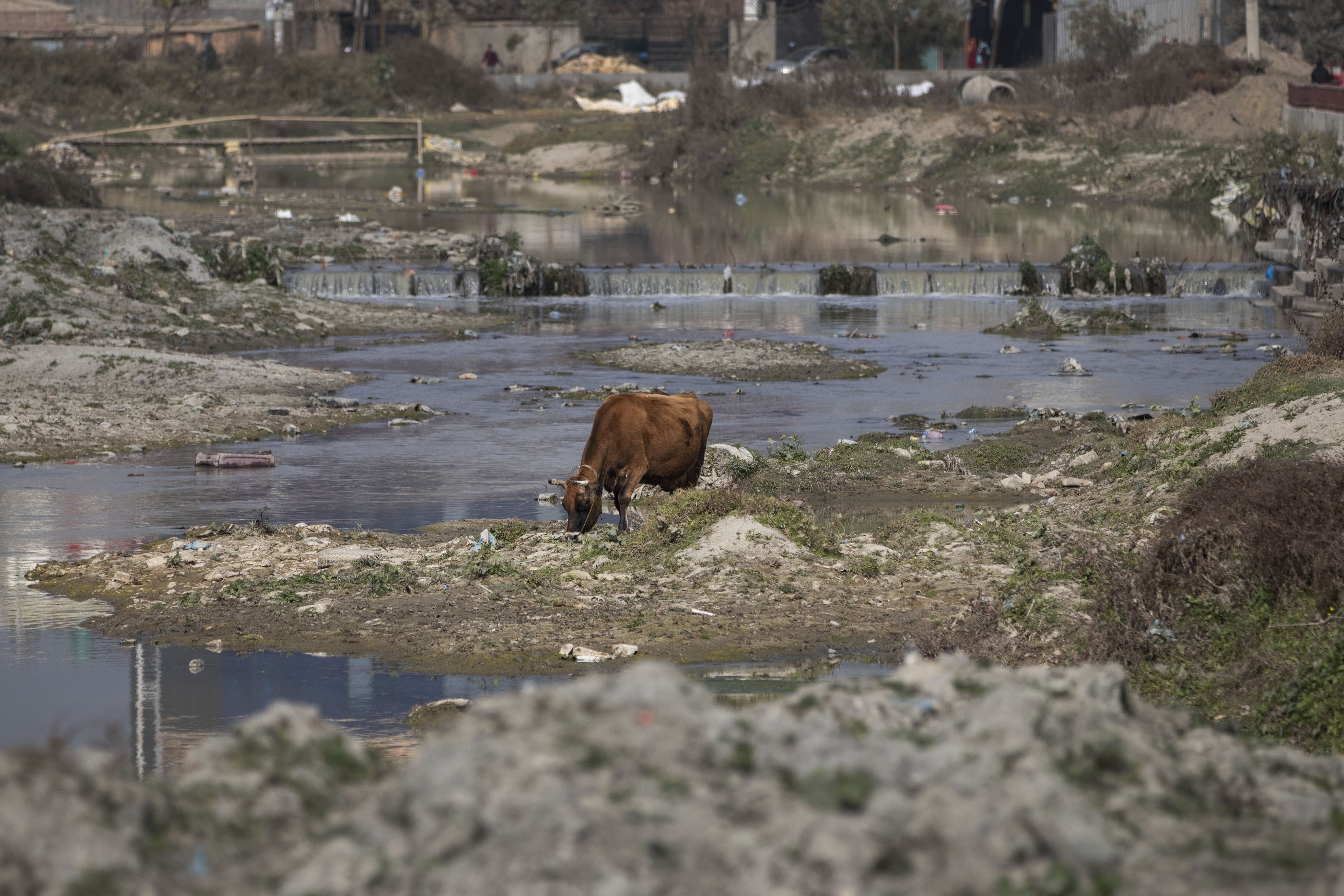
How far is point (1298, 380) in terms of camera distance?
14.6m

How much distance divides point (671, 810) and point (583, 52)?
80329mm

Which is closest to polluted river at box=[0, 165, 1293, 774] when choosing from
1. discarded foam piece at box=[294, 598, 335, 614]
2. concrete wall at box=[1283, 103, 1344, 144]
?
discarded foam piece at box=[294, 598, 335, 614]

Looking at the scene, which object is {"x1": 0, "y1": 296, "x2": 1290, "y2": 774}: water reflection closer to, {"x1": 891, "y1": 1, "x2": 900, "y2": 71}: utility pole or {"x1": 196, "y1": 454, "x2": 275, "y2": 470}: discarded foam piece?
{"x1": 196, "y1": 454, "x2": 275, "y2": 470}: discarded foam piece

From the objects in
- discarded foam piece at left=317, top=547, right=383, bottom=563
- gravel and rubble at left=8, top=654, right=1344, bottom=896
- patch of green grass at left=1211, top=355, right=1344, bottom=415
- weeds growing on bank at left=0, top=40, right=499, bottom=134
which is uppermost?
weeds growing on bank at left=0, top=40, right=499, bottom=134

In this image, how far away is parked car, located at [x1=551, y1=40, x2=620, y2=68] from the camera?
81.9 meters

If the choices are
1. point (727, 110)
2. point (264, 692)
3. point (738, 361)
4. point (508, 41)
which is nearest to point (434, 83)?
point (508, 41)

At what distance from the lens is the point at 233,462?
56.3ft

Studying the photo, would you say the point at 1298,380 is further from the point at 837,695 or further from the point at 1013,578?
the point at 837,695

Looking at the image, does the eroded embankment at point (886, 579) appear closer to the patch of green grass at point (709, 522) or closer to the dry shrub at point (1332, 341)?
the patch of green grass at point (709, 522)

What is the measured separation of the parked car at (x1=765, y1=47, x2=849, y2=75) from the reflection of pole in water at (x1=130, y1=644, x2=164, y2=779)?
208 feet

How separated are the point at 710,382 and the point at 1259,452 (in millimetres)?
11315

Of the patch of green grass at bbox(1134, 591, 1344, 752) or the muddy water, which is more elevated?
the muddy water

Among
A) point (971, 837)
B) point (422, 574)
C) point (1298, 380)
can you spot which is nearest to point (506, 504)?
point (422, 574)

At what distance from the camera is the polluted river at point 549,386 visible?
10023 mm
